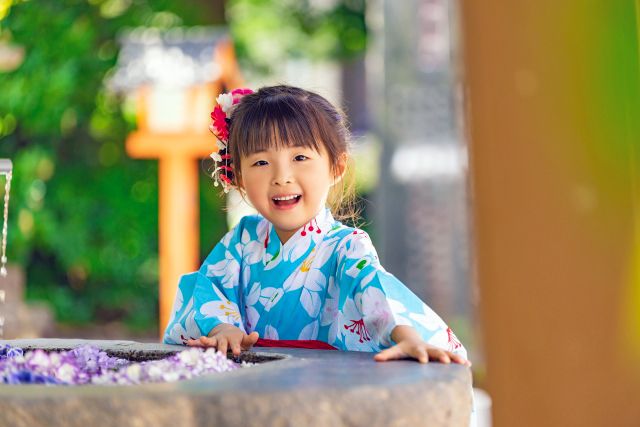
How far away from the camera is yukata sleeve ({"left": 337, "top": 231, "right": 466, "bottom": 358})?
1.87 metres

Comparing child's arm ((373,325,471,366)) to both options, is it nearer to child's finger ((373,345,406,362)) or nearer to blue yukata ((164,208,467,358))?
child's finger ((373,345,406,362))

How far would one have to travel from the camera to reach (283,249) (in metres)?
2.33

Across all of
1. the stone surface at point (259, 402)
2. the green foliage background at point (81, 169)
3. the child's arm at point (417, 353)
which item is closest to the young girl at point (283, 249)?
the child's arm at point (417, 353)

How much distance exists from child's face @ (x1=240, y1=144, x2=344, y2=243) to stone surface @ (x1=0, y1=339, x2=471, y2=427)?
822 millimetres

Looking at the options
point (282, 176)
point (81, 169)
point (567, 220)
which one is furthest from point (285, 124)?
point (81, 169)

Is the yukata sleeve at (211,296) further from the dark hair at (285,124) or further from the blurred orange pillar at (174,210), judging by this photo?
the blurred orange pillar at (174,210)

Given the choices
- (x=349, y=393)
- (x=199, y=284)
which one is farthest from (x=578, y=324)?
(x=349, y=393)

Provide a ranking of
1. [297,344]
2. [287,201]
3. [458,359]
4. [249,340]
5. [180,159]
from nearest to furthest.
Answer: [458,359]
[249,340]
[297,344]
[287,201]
[180,159]

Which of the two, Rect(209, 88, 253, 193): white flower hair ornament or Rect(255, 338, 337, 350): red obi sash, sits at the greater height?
Rect(209, 88, 253, 193): white flower hair ornament

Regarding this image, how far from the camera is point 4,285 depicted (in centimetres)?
835

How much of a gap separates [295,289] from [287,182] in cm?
27

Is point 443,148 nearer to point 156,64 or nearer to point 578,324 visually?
point 156,64

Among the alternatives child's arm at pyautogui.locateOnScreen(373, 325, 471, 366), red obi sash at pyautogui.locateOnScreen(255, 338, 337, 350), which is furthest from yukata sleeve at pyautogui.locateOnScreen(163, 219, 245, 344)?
child's arm at pyautogui.locateOnScreen(373, 325, 471, 366)

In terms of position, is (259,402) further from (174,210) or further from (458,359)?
(174,210)
